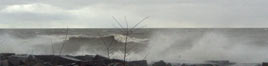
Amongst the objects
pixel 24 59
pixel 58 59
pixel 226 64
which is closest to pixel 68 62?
pixel 58 59

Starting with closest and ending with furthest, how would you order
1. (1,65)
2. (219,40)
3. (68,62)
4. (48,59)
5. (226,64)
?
(1,65), (68,62), (48,59), (226,64), (219,40)

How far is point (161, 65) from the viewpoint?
9.85m

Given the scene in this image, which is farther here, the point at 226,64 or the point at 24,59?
the point at 226,64

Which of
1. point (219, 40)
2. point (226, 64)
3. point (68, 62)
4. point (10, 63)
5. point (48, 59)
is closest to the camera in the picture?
point (10, 63)

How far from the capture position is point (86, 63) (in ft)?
29.9

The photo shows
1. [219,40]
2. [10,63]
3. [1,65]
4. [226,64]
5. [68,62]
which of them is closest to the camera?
[1,65]

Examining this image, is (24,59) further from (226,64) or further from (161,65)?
(226,64)

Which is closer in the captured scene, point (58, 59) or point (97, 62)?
point (97, 62)

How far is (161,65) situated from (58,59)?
2.75 m

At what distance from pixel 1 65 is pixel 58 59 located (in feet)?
6.63

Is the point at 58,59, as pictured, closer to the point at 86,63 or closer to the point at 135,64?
the point at 86,63

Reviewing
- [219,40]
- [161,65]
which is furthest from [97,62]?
[219,40]

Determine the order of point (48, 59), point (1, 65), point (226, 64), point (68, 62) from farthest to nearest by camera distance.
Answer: point (226, 64), point (48, 59), point (68, 62), point (1, 65)

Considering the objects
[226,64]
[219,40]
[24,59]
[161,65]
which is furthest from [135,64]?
[219,40]
